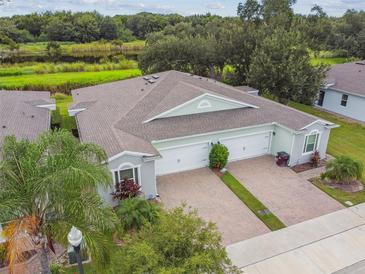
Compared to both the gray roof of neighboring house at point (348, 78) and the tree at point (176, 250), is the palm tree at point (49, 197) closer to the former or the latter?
the tree at point (176, 250)

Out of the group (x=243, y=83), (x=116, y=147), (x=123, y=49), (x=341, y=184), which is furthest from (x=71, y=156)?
(x=123, y=49)

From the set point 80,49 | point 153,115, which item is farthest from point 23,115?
point 80,49

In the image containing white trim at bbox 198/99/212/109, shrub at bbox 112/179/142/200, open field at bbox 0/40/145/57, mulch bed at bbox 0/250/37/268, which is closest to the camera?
mulch bed at bbox 0/250/37/268

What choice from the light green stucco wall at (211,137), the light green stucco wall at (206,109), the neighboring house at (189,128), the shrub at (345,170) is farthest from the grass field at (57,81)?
the shrub at (345,170)

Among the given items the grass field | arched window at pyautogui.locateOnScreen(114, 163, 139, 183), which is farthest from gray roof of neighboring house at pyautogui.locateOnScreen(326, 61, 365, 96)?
the grass field

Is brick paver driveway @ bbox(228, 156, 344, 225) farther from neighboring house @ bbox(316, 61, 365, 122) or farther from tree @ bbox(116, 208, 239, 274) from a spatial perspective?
neighboring house @ bbox(316, 61, 365, 122)

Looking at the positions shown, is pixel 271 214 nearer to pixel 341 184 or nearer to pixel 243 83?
pixel 341 184

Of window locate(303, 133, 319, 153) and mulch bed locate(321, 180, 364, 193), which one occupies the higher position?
window locate(303, 133, 319, 153)
